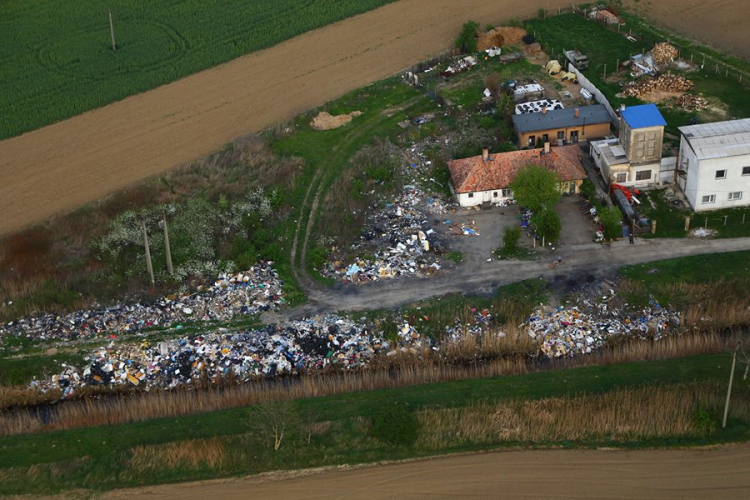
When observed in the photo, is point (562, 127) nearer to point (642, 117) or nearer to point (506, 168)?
point (506, 168)

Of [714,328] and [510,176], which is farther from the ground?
[510,176]

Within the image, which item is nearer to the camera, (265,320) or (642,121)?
(265,320)

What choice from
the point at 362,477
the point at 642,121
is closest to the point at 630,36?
the point at 642,121

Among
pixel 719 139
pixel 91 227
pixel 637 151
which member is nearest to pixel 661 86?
pixel 637 151

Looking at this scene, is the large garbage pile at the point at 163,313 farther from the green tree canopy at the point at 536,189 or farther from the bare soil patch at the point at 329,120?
the bare soil patch at the point at 329,120

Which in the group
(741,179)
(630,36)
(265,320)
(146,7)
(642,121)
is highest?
(146,7)

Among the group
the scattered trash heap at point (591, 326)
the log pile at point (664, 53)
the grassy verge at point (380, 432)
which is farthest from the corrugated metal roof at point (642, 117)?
the grassy verge at point (380, 432)

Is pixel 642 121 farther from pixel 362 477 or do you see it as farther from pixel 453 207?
pixel 362 477

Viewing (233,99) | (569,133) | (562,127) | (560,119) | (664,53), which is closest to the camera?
(562,127)

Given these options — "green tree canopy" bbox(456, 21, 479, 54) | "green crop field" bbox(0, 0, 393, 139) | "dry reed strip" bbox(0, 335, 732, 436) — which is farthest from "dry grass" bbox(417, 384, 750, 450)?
"green crop field" bbox(0, 0, 393, 139)
